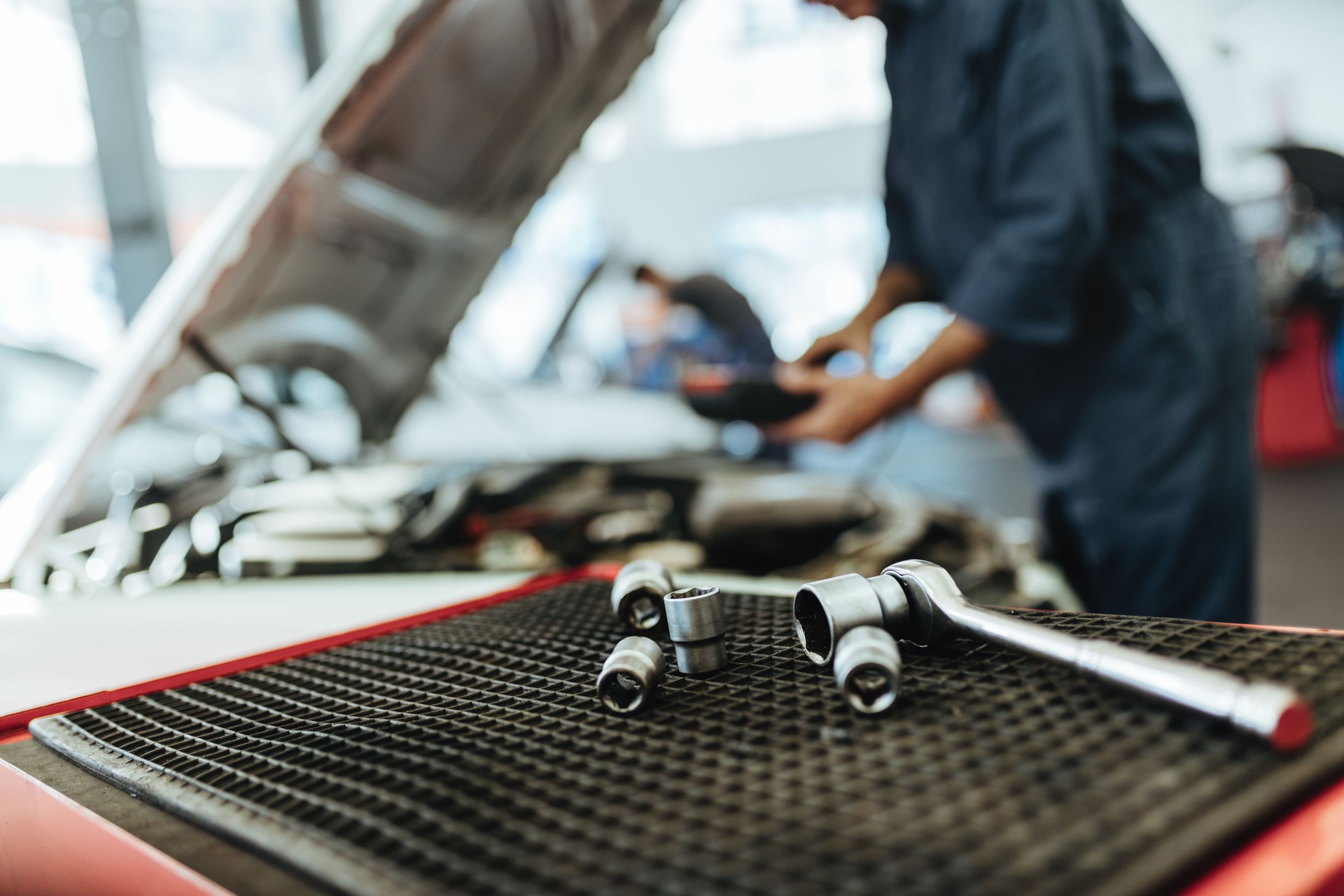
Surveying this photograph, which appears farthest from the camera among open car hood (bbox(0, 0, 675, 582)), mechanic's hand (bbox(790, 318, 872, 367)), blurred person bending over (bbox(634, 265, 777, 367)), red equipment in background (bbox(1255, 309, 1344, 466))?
red equipment in background (bbox(1255, 309, 1344, 466))

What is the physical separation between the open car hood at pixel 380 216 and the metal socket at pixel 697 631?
64cm

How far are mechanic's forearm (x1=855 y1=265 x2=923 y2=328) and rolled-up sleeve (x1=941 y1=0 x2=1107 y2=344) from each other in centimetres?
38

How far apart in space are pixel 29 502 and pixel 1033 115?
1143 millimetres

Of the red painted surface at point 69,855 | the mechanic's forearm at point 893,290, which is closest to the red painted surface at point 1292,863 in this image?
the red painted surface at point 69,855

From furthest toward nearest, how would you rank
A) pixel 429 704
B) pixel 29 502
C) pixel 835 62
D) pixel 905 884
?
pixel 835 62, pixel 29 502, pixel 429 704, pixel 905 884

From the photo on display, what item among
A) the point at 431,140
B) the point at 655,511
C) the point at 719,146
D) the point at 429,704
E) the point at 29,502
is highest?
the point at 719,146

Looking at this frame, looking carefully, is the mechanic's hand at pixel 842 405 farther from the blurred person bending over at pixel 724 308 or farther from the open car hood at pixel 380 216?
the blurred person bending over at pixel 724 308

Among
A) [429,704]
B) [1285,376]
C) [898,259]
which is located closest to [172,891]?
[429,704]

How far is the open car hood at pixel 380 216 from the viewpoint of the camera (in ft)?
2.69

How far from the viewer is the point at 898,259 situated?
1366 millimetres

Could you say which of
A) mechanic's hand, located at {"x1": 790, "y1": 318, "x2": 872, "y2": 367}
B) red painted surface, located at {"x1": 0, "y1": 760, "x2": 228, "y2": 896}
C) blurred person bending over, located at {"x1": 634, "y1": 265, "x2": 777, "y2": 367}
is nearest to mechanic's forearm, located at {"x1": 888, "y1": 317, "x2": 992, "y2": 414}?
mechanic's hand, located at {"x1": 790, "y1": 318, "x2": 872, "y2": 367}

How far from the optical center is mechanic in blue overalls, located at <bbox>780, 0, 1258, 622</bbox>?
2.91ft

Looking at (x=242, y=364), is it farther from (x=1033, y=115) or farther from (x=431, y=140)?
(x=1033, y=115)

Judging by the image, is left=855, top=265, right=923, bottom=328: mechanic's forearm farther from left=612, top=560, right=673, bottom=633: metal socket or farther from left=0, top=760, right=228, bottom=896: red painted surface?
left=0, top=760, right=228, bottom=896: red painted surface
